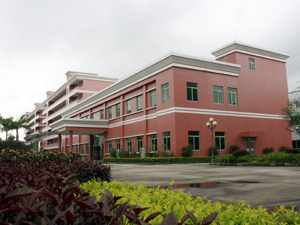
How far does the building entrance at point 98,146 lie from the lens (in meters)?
43.7

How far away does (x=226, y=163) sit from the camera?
21922 millimetres

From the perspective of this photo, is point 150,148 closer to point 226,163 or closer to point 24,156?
point 226,163

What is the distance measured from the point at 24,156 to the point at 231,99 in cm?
2513

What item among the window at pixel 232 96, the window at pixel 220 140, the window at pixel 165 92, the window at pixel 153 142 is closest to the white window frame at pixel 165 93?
the window at pixel 165 92

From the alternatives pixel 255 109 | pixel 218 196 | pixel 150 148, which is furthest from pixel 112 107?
pixel 218 196

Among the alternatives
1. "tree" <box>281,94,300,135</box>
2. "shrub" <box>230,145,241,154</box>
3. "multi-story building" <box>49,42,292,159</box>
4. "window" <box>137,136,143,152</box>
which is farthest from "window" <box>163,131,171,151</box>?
"tree" <box>281,94,300,135</box>

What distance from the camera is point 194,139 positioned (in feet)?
94.5

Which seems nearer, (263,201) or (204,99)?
(263,201)

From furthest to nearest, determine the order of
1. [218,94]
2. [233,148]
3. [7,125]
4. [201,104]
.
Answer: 1. [7,125]
2. [218,94]
3. [233,148]
4. [201,104]

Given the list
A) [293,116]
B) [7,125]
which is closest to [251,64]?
[293,116]

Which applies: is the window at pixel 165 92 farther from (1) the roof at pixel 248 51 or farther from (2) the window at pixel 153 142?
(1) the roof at pixel 248 51

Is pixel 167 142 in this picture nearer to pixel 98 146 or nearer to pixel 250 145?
pixel 250 145

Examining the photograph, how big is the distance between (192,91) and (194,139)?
4747 mm

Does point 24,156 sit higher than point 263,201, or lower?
higher
